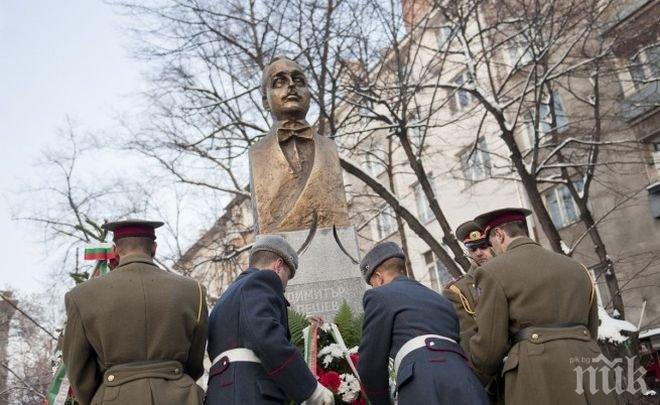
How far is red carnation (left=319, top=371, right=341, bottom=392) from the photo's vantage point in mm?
4578

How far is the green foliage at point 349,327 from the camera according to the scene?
210 inches

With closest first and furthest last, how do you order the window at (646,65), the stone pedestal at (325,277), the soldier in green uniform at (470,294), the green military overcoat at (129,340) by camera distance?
the green military overcoat at (129,340)
the soldier in green uniform at (470,294)
the stone pedestal at (325,277)
the window at (646,65)

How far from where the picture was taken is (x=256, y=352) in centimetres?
A: 369

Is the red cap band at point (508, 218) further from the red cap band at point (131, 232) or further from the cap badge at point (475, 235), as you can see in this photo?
the red cap band at point (131, 232)

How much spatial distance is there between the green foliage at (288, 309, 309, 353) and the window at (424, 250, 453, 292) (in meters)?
18.9

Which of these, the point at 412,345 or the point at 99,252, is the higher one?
the point at 99,252

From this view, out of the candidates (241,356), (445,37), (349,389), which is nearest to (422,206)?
(445,37)

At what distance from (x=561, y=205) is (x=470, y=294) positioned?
17139 millimetres

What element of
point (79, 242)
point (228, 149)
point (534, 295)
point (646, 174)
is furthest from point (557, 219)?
point (534, 295)

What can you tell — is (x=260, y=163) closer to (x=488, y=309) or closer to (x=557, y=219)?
(x=488, y=309)

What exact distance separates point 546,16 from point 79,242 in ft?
40.7

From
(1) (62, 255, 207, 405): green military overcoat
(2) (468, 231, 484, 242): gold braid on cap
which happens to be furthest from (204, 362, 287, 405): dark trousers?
(2) (468, 231, 484, 242): gold braid on cap

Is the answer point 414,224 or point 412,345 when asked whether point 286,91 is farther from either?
point 414,224

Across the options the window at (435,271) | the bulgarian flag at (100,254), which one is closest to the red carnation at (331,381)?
the bulgarian flag at (100,254)
